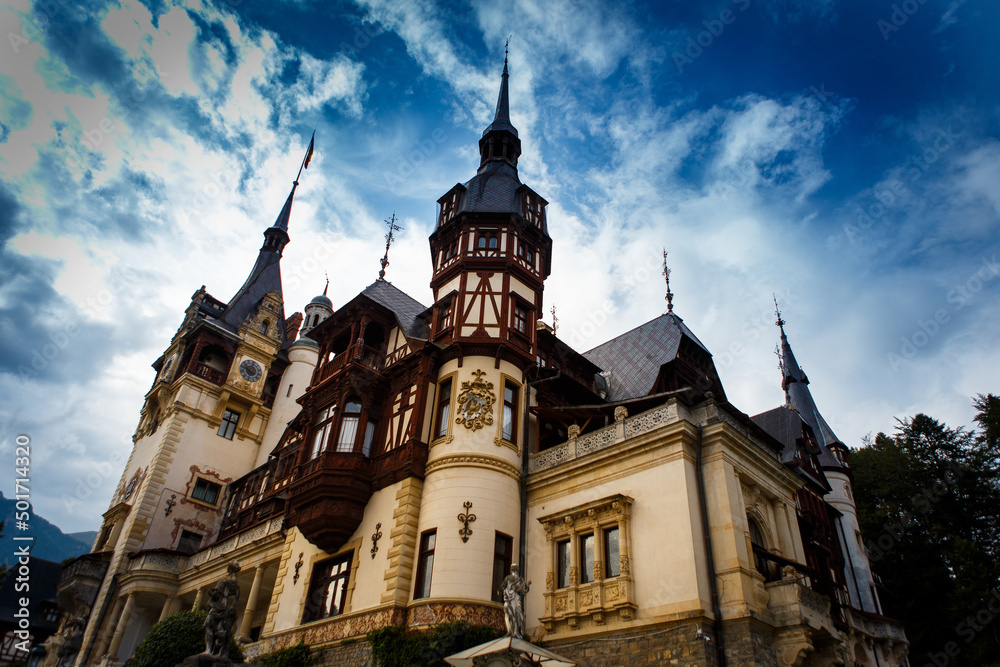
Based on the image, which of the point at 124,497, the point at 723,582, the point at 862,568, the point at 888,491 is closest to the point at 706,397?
the point at 723,582

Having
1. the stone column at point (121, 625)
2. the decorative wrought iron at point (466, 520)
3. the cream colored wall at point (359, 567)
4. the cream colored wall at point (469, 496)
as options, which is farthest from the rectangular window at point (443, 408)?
the stone column at point (121, 625)

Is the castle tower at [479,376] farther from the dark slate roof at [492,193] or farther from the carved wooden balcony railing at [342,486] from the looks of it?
the carved wooden balcony railing at [342,486]

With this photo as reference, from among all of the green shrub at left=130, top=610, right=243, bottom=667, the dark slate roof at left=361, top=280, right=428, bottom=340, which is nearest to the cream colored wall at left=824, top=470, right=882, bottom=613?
the dark slate roof at left=361, top=280, right=428, bottom=340

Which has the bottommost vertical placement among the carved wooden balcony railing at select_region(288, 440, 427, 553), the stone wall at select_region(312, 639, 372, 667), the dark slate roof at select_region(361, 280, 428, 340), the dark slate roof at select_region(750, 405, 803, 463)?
the stone wall at select_region(312, 639, 372, 667)

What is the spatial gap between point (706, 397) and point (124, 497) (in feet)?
113

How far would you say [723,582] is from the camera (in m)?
15.5

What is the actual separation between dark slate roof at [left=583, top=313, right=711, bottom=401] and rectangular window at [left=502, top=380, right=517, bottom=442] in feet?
17.6

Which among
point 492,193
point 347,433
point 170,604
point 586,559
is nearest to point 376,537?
point 347,433

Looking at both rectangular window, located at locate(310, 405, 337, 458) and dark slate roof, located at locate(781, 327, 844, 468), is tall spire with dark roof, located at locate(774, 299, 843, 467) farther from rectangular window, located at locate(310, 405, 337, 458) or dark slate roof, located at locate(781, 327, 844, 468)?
rectangular window, located at locate(310, 405, 337, 458)

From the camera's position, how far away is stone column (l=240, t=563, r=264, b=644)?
24719 millimetres

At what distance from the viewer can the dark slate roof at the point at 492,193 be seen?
2678cm

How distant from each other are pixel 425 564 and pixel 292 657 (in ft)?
17.0

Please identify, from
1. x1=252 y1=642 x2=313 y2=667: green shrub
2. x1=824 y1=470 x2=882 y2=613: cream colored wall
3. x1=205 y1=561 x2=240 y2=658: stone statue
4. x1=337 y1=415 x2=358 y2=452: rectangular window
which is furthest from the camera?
x1=824 y1=470 x2=882 y2=613: cream colored wall

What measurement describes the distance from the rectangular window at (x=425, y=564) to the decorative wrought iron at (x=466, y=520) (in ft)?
2.87
